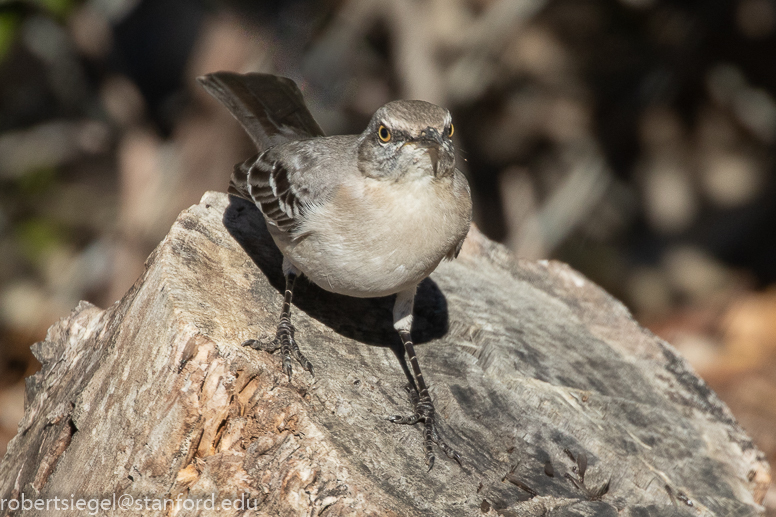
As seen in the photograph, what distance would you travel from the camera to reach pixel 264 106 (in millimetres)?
5051

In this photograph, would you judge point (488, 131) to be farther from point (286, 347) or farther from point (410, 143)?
point (286, 347)

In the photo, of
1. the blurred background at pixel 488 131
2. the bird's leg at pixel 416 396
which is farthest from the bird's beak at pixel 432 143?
the blurred background at pixel 488 131

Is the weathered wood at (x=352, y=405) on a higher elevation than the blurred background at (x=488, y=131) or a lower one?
lower

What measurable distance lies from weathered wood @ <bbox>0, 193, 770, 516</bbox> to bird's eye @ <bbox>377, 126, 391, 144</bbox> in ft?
3.47

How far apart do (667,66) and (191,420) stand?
7812 millimetres

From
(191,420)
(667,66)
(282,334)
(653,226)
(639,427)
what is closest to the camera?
(191,420)

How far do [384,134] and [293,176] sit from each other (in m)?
0.70

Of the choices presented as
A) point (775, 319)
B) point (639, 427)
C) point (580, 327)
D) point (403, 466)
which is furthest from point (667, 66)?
point (403, 466)

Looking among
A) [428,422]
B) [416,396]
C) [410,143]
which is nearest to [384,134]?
[410,143]

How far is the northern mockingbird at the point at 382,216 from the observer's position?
11.8 ft

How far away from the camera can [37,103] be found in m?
9.13

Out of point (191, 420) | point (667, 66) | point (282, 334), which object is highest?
point (667, 66)

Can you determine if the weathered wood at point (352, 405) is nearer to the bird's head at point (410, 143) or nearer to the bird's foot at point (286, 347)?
the bird's foot at point (286, 347)

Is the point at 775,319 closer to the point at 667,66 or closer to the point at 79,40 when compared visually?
the point at 667,66
